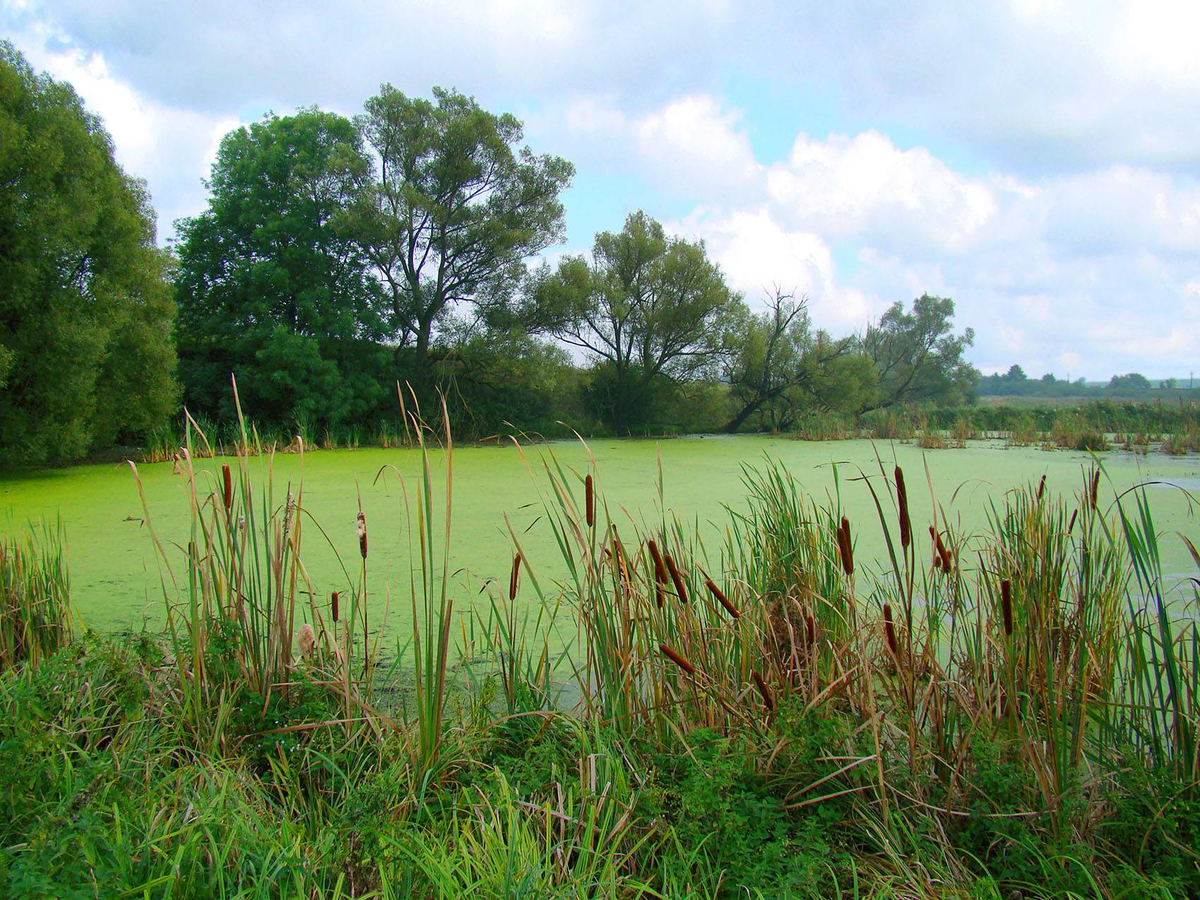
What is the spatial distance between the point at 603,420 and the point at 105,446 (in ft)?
30.5

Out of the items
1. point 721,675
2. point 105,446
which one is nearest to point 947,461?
point 721,675

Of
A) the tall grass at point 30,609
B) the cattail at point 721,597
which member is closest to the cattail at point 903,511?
the cattail at point 721,597

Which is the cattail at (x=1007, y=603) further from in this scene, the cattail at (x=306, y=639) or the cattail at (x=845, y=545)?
the cattail at (x=306, y=639)

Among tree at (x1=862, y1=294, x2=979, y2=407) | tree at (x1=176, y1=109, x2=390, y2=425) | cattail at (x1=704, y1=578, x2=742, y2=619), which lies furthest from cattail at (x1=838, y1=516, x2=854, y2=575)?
tree at (x1=862, y1=294, x2=979, y2=407)

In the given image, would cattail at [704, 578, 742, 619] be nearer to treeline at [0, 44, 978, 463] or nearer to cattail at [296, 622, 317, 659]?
cattail at [296, 622, 317, 659]

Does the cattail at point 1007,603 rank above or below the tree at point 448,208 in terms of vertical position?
below

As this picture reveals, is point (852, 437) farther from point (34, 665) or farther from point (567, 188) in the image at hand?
point (34, 665)

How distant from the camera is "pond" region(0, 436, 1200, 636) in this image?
3217mm

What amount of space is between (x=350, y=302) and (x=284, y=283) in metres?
1.12

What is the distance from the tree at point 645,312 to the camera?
15211mm

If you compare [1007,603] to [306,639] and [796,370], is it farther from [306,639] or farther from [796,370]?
[796,370]

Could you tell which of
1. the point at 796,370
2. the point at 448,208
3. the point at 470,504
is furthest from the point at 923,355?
the point at 470,504

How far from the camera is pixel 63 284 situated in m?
7.79

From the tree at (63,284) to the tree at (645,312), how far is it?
758 cm
